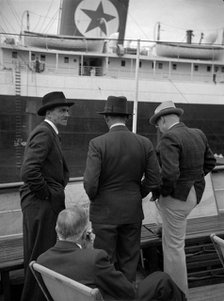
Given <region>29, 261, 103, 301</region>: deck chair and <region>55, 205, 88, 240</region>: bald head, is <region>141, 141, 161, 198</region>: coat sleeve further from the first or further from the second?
<region>29, 261, 103, 301</region>: deck chair

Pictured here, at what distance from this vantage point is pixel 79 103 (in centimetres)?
1405

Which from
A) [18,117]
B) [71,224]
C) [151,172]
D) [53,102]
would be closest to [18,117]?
[18,117]

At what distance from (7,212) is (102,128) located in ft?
36.3

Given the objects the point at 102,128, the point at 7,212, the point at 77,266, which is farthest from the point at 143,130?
the point at 77,266

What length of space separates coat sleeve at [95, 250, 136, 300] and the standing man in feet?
2.13

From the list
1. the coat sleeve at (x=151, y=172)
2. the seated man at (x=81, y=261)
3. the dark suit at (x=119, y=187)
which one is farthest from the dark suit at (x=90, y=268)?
the coat sleeve at (x=151, y=172)

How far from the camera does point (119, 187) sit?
2502 mm

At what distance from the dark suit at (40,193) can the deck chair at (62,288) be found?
0.68 m

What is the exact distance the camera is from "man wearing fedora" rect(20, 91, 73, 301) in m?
2.42

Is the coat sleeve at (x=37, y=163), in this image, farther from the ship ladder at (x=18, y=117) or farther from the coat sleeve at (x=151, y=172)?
the ship ladder at (x=18, y=117)

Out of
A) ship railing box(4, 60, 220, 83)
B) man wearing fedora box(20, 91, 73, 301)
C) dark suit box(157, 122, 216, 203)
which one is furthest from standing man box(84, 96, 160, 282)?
ship railing box(4, 60, 220, 83)

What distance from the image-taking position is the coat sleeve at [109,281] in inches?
67.0

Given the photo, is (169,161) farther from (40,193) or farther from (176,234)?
(40,193)

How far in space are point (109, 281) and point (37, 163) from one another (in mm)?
996
